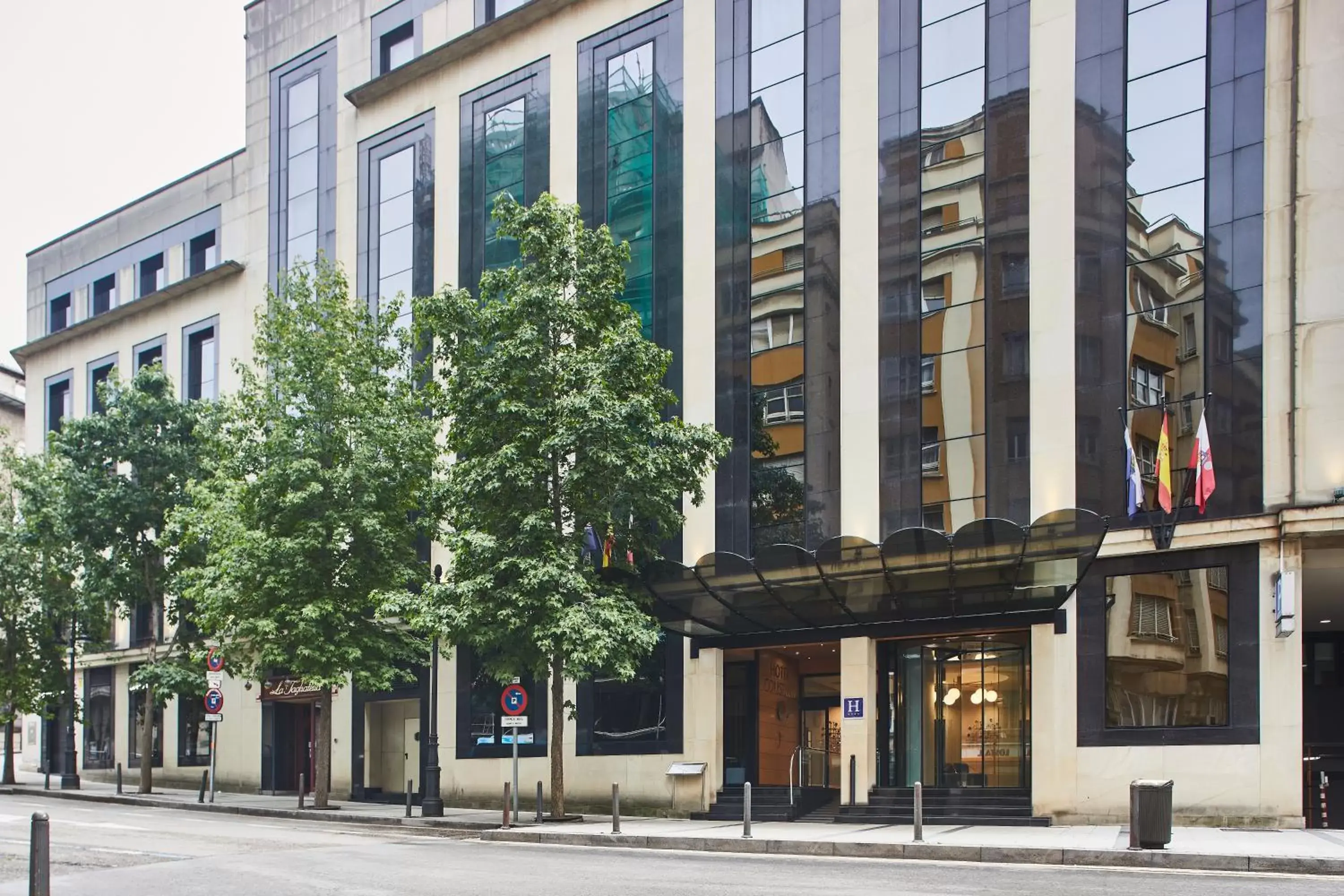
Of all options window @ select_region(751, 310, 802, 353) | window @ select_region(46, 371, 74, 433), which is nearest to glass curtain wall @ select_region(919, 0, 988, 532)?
window @ select_region(751, 310, 802, 353)

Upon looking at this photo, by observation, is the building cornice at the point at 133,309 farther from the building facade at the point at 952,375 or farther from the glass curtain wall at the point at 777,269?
the glass curtain wall at the point at 777,269

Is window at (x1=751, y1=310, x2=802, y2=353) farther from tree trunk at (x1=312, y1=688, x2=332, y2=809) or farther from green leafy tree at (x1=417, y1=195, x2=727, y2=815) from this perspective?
tree trunk at (x1=312, y1=688, x2=332, y2=809)

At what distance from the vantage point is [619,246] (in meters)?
26.9

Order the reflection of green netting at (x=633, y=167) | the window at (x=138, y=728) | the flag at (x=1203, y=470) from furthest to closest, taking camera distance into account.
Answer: the window at (x=138, y=728), the reflection of green netting at (x=633, y=167), the flag at (x=1203, y=470)

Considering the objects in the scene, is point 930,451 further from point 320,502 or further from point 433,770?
point 320,502

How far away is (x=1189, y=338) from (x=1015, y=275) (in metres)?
3.42

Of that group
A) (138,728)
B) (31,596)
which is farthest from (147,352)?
(138,728)

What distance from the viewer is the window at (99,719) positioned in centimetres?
4719

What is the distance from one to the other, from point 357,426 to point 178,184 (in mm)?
20811

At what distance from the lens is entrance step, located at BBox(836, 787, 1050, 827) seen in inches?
930

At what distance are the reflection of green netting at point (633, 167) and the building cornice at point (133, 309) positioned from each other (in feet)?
53.8

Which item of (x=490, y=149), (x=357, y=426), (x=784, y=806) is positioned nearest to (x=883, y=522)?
(x=784, y=806)

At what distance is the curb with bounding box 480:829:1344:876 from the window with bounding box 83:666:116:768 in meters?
28.8

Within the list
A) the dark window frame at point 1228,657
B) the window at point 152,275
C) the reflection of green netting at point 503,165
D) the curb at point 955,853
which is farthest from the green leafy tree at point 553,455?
the window at point 152,275
